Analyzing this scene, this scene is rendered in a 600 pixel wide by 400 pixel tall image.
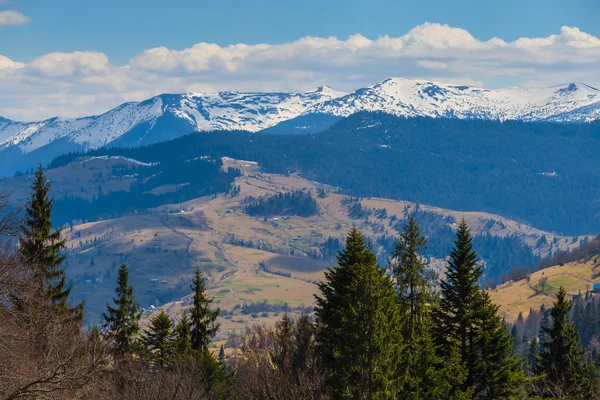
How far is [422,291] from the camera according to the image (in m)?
44.9

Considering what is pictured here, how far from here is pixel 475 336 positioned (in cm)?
4612

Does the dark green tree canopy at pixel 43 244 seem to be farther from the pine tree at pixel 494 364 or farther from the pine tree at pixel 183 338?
the pine tree at pixel 494 364

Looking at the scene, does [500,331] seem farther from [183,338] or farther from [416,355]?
[183,338]

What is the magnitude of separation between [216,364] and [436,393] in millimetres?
27045

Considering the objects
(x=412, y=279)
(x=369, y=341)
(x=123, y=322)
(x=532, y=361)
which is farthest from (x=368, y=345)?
(x=532, y=361)

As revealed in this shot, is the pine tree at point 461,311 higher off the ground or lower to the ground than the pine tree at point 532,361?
higher

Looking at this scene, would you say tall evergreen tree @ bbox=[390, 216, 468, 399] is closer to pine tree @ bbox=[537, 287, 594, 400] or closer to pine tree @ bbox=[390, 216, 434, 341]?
pine tree @ bbox=[390, 216, 434, 341]

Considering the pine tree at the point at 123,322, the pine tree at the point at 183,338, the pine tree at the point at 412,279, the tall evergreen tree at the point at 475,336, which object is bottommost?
the pine tree at the point at 183,338

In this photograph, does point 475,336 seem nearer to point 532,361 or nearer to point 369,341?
point 369,341

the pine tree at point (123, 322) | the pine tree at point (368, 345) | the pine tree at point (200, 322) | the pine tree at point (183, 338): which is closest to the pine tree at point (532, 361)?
the pine tree at point (368, 345)

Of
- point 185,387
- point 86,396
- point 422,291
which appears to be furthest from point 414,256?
point 86,396

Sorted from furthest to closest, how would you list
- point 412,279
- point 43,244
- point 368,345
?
point 43,244
point 412,279
point 368,345

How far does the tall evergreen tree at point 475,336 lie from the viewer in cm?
4525

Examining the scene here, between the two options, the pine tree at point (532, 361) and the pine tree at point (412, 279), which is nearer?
the pine tree at point (412, 279)
